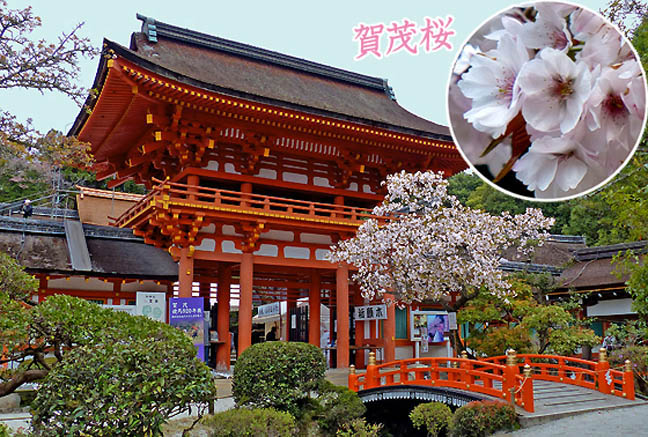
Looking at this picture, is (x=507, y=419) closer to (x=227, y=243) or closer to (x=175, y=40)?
(x=227, y=243)

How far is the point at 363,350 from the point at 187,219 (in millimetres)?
8257

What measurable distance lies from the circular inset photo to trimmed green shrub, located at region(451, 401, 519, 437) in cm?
922

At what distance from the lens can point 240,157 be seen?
54.7 ft

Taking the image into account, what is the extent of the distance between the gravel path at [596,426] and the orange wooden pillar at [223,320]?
8931 millimetres

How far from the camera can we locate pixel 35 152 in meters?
7.83

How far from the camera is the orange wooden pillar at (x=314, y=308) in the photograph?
18.9 meters

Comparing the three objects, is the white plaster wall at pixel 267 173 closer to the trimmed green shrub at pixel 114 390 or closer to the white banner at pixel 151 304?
the white banner at pixel 151 304

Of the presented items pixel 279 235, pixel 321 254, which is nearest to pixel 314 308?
pixel 321 254

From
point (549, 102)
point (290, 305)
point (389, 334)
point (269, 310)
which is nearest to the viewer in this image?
point (549, 102)

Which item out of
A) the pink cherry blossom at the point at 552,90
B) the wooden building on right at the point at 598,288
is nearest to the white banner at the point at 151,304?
the wooden building on right at the point at 598,288

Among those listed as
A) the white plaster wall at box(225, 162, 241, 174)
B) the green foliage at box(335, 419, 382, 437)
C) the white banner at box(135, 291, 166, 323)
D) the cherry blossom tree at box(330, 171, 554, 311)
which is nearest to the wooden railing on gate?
the white plaster wall at box(225, 162, 241, 174)

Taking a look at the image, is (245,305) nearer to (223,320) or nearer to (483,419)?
(223,320)

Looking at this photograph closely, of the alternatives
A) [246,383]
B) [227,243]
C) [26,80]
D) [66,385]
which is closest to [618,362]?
[246,383]

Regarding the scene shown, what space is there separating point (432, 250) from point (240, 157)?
642 centimetres
